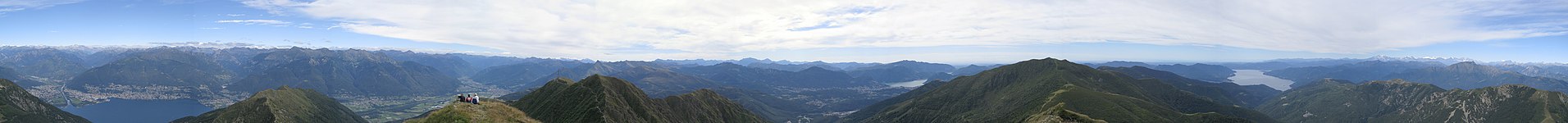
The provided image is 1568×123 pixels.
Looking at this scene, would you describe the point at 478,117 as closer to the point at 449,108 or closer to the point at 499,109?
the point at 449,108

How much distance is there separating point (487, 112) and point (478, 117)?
39.2 feet

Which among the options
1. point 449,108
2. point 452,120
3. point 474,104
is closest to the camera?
point 452,120

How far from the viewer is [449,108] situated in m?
132

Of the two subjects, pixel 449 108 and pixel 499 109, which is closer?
pixel 449 108

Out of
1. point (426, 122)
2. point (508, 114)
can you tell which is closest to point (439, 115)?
point (426, 122)

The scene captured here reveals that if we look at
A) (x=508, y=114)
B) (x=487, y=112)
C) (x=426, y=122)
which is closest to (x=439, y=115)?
(x=426, y=122)

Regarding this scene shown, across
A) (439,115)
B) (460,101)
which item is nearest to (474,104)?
(460,101)

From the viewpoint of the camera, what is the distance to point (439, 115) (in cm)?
12588

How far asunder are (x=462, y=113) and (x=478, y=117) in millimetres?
2572

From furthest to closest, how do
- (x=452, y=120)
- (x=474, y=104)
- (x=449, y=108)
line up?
(x=474, y=104) < (x=449, y=108) < (x=452, y=120)

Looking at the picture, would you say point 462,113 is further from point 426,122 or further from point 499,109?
point 499,109

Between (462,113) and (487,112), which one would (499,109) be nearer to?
(487,112)

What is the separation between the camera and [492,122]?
12675cm

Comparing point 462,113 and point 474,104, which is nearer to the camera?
point 462,113
